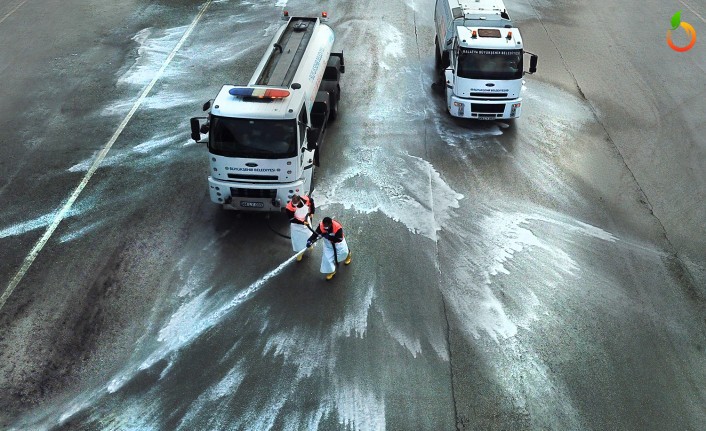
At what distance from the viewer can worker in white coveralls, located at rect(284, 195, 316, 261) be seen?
13.3 metres

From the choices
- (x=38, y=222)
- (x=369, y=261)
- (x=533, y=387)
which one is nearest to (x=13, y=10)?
(x=38, y=222)

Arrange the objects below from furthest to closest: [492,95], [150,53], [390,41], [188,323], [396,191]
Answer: [390,41] → [150,53] → [492,95] → [396,191] → [188,323]

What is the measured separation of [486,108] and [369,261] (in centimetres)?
766

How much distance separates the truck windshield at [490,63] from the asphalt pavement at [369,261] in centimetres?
181

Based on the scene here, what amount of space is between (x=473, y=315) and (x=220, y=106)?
7.35 meters

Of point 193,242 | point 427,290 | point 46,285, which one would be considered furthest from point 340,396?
point 46,285

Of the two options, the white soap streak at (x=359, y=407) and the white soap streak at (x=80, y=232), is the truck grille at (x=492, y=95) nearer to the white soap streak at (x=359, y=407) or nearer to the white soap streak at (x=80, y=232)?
the white soap streak at (x=359, y=407)

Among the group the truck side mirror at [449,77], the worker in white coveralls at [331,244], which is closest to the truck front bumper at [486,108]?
the truck side mirror at [449,77]

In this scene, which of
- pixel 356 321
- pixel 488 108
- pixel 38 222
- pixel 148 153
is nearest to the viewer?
pixel 356 321

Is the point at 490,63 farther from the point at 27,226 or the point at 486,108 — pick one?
the point at 27,226

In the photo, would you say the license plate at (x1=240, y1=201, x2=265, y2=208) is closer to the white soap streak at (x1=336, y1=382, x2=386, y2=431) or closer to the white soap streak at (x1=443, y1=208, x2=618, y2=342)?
the white soap streak at (x1=443, y1=208, x2=618, y2=342)

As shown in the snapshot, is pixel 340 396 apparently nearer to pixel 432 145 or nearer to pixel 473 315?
pixel 473 315

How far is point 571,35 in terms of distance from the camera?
1030 inches

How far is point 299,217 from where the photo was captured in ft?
43.5
